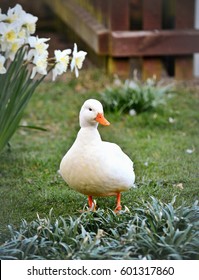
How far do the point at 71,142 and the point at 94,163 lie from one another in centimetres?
182

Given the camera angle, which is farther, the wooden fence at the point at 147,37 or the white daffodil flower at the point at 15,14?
A: the wooden fence at the point at 147,37

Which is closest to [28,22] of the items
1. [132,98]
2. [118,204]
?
[118,204]

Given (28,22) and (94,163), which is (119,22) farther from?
(94,163)

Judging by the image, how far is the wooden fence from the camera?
664 centimetres

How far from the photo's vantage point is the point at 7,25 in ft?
12.5

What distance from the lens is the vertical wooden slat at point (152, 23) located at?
6.76 metres

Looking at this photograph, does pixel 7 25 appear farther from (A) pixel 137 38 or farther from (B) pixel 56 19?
(B) pixel 56 19

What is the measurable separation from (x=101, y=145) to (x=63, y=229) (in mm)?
509

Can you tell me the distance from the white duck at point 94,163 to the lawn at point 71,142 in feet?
0.74

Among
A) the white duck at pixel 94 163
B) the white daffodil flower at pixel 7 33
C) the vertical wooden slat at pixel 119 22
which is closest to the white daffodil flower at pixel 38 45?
the white daffodil flower at pixel 7 33

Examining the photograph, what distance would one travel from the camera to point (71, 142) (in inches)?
209

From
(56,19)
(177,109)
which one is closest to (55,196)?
(177,109)

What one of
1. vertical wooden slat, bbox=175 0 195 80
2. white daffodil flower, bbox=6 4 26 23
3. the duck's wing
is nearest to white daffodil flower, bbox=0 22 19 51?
→ white daffodil flower, bbox=6 4 26 23

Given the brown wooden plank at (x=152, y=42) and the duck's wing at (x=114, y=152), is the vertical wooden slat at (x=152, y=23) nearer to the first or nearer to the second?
the brown wooden plank at (x=152, y=42)
